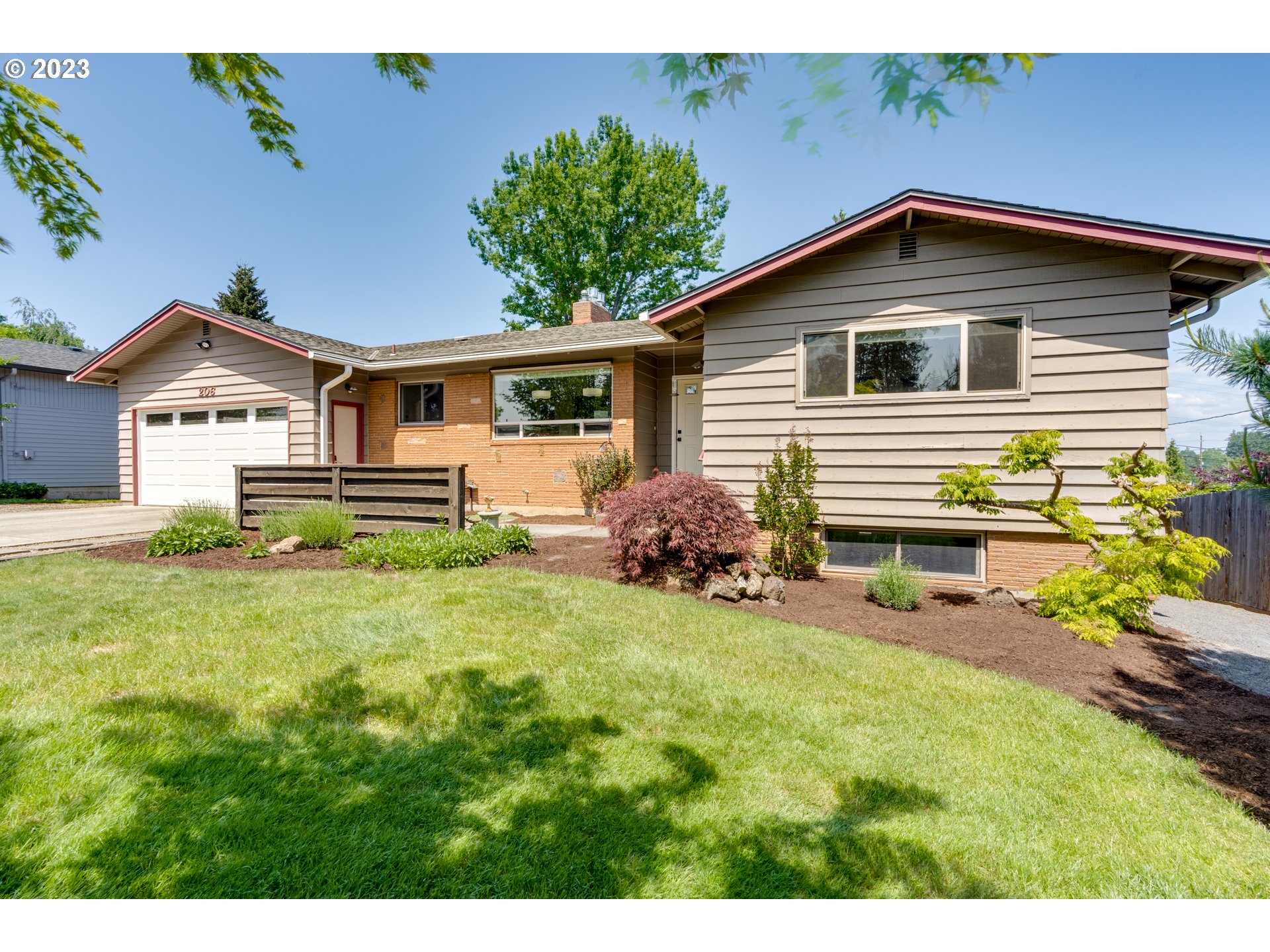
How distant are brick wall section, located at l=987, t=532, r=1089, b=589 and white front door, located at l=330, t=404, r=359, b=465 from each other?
13.1m

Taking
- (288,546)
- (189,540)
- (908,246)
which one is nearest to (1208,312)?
(908,246)

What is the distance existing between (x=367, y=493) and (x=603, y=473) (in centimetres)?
461

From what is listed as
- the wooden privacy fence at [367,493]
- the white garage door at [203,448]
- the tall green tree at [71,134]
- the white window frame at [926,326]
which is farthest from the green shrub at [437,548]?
the white garage door at [203,448]

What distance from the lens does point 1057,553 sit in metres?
6.80

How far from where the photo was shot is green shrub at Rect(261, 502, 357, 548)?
25.6ft

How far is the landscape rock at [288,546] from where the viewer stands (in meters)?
7.52

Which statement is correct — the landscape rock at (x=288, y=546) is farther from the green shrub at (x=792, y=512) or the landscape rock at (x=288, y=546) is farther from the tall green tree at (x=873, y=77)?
the tall green tree at (x=873, y=77)

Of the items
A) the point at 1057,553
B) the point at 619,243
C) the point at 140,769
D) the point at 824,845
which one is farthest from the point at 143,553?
the point at 619,243

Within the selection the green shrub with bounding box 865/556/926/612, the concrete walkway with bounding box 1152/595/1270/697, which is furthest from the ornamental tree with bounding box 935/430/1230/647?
the green shrub with bounding box 865/556/926/612

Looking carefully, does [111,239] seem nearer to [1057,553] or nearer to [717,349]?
[717,349]

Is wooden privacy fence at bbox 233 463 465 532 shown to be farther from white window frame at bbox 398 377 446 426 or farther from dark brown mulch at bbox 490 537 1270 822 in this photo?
white window frame at bbox 398 377 446 426

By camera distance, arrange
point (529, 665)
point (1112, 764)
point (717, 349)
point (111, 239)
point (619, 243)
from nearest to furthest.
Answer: point (1112, 764), point (529, 665), point (111, 239), point (717, 349), point (619, 243)

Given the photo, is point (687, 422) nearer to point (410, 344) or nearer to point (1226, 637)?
point (410, 344)

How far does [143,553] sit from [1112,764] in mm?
10403
